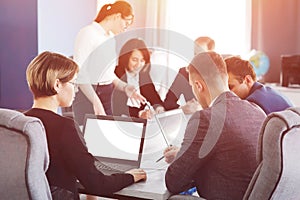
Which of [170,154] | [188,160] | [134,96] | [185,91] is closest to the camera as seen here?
[188,160]

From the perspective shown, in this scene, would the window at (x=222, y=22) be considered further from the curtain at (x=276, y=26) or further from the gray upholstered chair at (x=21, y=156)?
the gray upholstered chair at (x=21, y=156)

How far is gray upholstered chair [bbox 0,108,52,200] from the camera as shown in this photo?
1444mm

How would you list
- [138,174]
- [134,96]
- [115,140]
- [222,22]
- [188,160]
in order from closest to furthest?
[188,160] < [138,174] < [115,140] < [134,96] < [222,22]

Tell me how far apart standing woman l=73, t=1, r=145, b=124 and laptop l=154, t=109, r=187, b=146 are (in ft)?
1.90

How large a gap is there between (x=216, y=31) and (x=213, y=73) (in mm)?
3817

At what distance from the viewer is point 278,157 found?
4.88 feet

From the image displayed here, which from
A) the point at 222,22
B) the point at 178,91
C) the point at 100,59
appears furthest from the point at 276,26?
the point at 100,59

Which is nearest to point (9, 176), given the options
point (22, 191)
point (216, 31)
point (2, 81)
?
point (22, 191)

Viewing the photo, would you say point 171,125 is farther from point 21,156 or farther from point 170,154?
point 21,156

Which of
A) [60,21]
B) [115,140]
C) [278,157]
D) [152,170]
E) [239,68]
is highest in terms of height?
[60,21]

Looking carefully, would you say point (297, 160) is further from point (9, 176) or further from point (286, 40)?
point (286, 40)

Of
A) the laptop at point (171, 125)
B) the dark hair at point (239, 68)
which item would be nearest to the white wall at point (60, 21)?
the laptop at point (171, 125)

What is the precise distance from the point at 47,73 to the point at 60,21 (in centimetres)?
226

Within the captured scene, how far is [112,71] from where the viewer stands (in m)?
3.27
